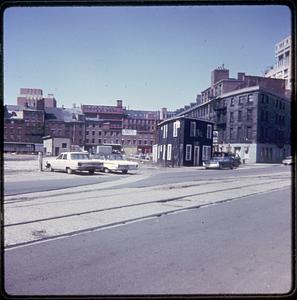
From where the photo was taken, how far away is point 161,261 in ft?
14.0

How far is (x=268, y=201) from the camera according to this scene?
9336mm

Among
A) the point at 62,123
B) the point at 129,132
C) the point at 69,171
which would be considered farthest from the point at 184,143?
the point at 62,123

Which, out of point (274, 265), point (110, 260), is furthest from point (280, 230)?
point (110, 260)

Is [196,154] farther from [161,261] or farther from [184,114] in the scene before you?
[161,261]

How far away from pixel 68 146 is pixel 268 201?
611 cm

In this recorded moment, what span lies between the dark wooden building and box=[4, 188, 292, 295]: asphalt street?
5353 mm

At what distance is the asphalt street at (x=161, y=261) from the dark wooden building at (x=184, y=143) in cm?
535

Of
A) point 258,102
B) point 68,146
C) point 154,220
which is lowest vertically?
point 154,220

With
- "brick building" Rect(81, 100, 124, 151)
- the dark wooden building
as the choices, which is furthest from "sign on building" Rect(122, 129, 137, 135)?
the dark wooden building

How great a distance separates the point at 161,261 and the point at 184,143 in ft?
39.1

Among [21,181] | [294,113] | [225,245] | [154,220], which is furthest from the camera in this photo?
[21,181]

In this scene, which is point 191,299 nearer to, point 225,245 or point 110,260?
point 110,260

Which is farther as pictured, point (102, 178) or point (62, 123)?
point (102, 178)

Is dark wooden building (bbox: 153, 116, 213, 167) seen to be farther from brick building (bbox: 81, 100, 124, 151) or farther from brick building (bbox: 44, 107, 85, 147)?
brick building (bbox: 44, 107, 85, 147)
